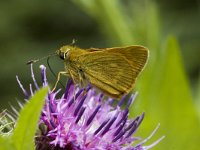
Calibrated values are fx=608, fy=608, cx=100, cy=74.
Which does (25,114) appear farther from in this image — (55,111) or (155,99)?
(155,99)

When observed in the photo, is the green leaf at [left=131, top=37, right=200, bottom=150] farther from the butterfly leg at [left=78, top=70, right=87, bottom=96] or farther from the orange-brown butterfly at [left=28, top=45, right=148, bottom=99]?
the butterfly leg at [left=78, top=70, right=87, bottom=96]

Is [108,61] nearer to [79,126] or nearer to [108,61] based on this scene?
[108,61]

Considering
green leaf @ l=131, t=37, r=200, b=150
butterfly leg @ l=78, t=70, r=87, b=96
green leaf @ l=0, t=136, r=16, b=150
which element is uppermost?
green leaf @ l=0, t=136, r=16, b=150

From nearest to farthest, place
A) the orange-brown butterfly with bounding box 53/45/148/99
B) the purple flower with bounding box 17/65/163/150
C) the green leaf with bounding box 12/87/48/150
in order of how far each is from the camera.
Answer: the green leaf with bounding box 12/87/48/150, the purple flower with bounding box 17/65/163/150, the orange-brown butterfly with bounding box 53/45/148/99

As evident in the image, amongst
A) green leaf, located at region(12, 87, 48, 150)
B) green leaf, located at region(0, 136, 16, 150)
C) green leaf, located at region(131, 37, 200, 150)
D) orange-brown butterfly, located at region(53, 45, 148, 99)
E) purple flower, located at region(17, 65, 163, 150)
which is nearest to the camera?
green leaf, located at region(12, 87, 48, 150)

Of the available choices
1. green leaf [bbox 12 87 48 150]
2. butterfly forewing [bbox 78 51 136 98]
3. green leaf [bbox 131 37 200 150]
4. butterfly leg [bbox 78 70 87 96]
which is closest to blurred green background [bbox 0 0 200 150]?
green leaf [bbox 131 37 200 150]

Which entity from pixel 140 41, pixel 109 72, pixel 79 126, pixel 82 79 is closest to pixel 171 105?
pixel 140 41
